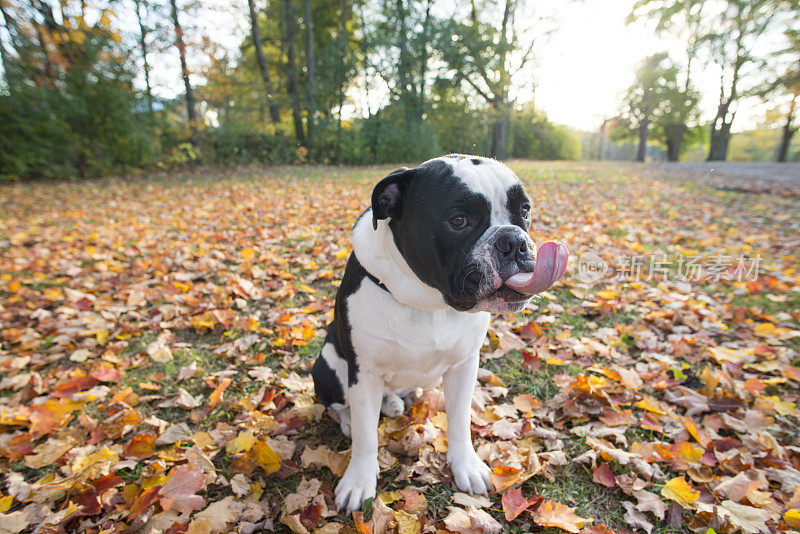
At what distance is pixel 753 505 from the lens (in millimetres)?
1744

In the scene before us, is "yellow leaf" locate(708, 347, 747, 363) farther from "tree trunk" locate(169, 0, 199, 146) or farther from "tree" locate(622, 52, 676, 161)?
"tree trunk" locate(169, 0, 199, 146)

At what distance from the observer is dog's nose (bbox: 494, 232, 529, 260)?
1.41m

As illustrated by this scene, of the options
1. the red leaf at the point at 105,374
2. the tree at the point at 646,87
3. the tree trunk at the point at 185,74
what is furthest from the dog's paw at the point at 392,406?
the tree trunk at the point at 185,74

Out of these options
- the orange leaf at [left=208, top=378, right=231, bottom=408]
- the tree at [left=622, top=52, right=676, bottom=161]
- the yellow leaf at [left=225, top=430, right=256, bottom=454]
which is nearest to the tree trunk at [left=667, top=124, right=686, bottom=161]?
the tree at [left=622, top=52, right=676, bottom=161]

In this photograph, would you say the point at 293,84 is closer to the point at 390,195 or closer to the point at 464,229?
the point at 390,195

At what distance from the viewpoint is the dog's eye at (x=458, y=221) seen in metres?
1.53

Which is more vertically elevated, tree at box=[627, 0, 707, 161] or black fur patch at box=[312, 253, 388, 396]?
tree at box=[627, 0, 707, 161]

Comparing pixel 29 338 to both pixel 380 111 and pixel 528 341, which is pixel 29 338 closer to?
pixel 528 341

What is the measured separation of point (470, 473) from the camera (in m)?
1.92

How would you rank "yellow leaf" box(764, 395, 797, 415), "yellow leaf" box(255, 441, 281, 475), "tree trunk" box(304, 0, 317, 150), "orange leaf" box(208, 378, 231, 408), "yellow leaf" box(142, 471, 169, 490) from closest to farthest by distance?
"yellow leaf" box(142, 471, 169, 490) → "yellow leaf" box(255, 441, 281, 475) → "yellow leaf" box(764, 395, 797, 415) → "orange leaf" box(208, 378, 231, 408) → "tree trunk" box(304, 0, 317, 150)

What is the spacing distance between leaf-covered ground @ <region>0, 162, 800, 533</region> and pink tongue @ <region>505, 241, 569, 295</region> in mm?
1048

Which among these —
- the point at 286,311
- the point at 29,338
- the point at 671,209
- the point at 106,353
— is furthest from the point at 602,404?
the point at 671,209

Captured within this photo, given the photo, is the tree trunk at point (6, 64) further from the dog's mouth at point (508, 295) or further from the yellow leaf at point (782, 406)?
the yellow leaf at point (782, 406)

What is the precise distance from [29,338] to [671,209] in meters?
9.66
